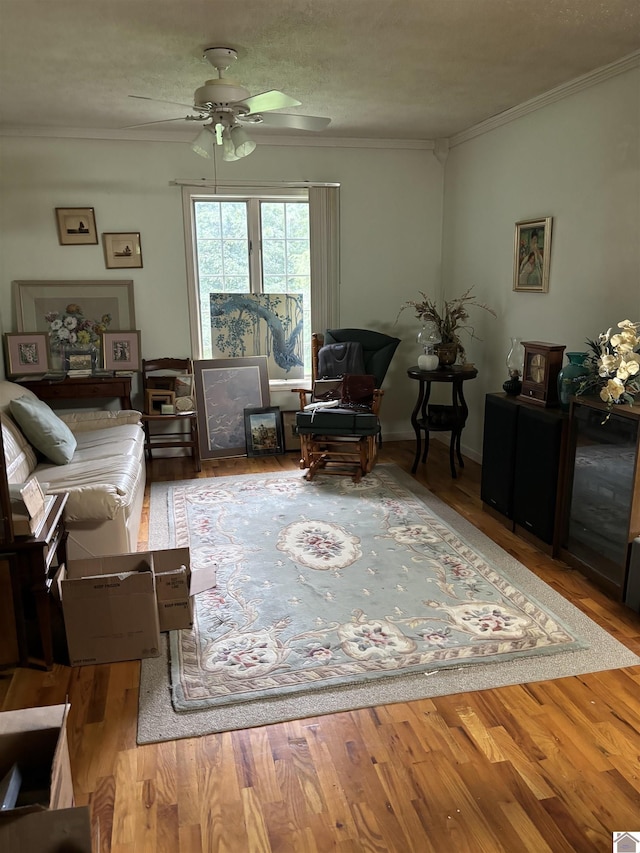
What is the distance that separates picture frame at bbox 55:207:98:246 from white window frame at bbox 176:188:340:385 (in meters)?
0.72

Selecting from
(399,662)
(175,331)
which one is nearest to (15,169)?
(175,331)

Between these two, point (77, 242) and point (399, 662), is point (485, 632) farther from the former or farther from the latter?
point (77, 242)

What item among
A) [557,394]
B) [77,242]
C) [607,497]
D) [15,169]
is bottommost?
[607,497]

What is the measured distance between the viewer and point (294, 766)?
1991 millimetres

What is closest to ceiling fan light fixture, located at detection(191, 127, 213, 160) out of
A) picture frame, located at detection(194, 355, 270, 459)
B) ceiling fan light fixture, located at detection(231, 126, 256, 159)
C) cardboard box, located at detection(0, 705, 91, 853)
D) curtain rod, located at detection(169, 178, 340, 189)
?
ceiling fan light fixture, located at detection(231, 126, 256, 159)

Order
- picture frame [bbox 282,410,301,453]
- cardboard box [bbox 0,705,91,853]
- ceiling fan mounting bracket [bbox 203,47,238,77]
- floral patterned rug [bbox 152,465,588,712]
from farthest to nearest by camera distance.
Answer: picture frame [bbox 282,410,301,453] < ceiling fan mounting bracket [bbox 203,47,238,77] < floral patterned rug [bbox 152,465,588,712] < cardboard box [bbox 0,705,91,853]

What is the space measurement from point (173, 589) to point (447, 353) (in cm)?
305

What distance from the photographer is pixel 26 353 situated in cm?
492

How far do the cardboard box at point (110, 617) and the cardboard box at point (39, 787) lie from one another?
0.65m

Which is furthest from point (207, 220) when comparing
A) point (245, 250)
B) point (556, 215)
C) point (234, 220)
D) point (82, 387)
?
point (556, 215)

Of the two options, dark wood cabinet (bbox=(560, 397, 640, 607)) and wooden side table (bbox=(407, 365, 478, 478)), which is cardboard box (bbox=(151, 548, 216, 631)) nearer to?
dark wood cabinet (bbox=(560, 397, 640, 607))

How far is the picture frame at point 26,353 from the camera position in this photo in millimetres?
4883

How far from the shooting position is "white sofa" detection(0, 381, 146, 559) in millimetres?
2984

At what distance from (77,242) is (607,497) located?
166 inches
